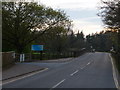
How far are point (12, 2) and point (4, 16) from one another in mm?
3171

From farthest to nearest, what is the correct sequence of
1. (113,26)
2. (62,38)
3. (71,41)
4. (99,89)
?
(71,41) → (62,38) → (113,26) → (99,89)

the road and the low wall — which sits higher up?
the low wall

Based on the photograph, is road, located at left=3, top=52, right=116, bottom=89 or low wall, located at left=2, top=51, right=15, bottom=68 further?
low wall, located at left=2, top=51, right=15, bottom=68

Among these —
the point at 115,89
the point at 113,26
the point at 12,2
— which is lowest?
the point at 115,89

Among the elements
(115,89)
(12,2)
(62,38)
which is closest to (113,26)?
(12,2)

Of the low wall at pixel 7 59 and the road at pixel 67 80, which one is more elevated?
the low wall at pixel 7 59

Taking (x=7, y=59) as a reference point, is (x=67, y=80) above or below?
below

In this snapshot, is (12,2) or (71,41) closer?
(12,2)

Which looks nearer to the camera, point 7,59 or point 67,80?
point 67,80

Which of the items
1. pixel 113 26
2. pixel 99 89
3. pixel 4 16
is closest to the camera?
pixel 99 89

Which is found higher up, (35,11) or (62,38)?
(35,11)

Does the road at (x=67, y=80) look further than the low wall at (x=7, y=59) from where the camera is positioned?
No

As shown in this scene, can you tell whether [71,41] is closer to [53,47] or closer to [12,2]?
[53,47]

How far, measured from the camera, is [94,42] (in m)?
168
